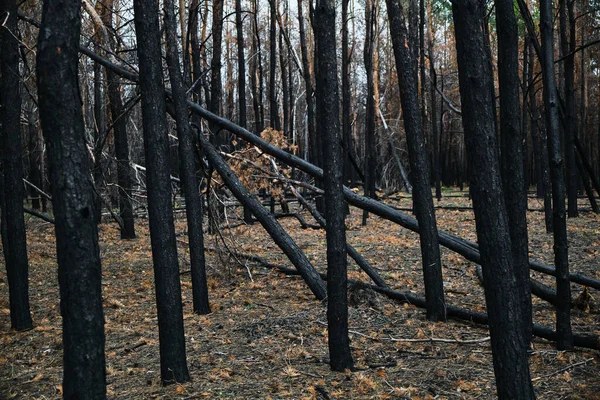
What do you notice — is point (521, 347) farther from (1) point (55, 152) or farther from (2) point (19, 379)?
(2) point (19, 379)

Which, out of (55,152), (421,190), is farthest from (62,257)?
(421,190)

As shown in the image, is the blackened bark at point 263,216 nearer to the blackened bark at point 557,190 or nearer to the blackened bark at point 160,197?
the blackened bark at point 160,197

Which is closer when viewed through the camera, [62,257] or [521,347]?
[62,257]

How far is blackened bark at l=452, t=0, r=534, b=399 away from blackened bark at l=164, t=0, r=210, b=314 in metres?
4.36

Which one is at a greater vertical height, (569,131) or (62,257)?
(569,131)

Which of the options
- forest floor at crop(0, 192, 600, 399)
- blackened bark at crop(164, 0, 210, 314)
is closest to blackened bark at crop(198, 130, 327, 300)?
forest floor at crop(0, 192, 600, 399)

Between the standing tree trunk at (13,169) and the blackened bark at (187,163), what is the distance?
1802mm

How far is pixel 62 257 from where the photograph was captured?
3203mm

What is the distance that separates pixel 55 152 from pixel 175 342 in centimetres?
257

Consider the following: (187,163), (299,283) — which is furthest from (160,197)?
(299,283)

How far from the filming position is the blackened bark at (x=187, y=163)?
7047 mm

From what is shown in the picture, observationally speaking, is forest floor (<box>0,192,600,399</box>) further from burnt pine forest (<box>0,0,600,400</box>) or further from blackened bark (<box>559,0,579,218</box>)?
blackened bark (<box>559,0,579,218</box>)

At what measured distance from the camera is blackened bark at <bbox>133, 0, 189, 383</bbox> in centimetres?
515

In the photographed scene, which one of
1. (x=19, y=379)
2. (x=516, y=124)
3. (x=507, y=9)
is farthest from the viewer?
(x=19, y=379)
